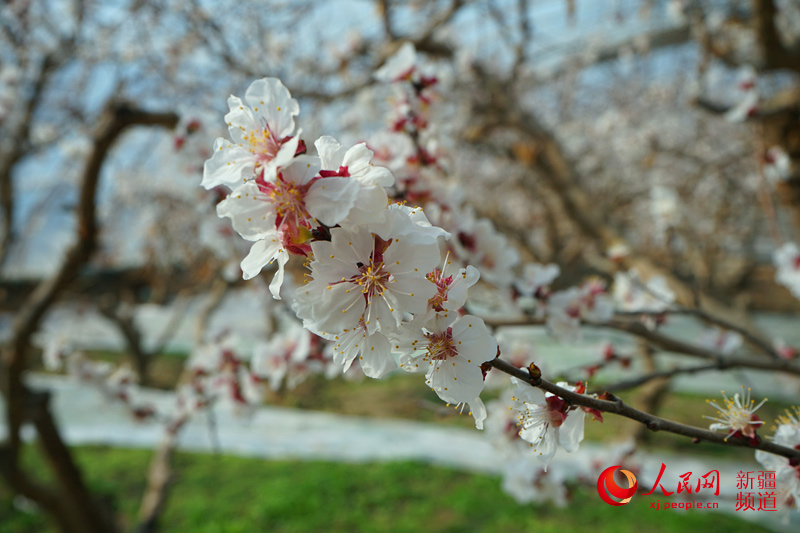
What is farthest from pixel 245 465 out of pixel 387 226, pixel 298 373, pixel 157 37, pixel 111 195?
pixel 111 195

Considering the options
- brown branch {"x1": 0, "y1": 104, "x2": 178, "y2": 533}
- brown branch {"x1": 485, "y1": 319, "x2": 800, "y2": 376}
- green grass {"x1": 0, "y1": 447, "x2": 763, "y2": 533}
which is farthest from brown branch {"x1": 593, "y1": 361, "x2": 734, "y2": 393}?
brown branch {"x1": 0, "y1": 104, "x2": 178, "y2": 533}

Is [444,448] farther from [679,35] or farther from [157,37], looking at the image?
[679,35]

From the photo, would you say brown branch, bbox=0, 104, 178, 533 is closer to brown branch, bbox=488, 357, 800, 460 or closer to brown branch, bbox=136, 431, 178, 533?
brown branch, bbox=136, 431, 178, 533

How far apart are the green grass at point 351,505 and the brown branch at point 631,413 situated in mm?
2355

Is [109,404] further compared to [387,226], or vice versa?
[109,404]

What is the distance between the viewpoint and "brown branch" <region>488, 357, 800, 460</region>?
0.56m

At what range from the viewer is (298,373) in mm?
1596

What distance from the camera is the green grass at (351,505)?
2820 mm

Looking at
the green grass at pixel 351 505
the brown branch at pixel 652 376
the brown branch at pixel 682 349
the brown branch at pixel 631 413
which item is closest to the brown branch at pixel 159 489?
the green grass at pixel 351 505

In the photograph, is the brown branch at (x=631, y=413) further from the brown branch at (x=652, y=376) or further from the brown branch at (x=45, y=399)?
the brown branch at (x=45, y=399)

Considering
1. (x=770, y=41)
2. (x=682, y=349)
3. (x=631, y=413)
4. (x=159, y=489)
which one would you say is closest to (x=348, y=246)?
(x=631, y=413)

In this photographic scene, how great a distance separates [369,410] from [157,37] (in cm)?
375

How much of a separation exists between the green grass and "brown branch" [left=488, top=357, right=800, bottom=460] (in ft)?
7.73

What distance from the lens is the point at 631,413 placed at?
0.60m
